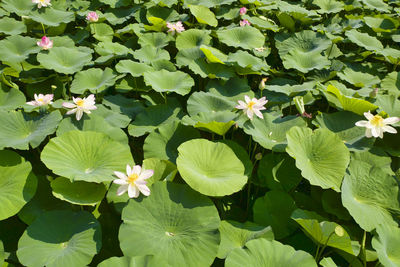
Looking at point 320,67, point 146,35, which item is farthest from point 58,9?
point 320,67

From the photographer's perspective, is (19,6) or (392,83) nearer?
(392,83)

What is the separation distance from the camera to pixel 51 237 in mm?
1413

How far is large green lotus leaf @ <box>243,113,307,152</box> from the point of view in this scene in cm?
189

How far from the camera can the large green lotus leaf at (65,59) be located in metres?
2.40

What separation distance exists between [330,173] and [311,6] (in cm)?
294

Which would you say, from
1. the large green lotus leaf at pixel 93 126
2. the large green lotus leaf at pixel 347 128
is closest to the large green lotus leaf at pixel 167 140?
the large green lotus leaf at pixel 93 126

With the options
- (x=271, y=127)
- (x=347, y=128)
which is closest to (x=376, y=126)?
(x=347, y=128)

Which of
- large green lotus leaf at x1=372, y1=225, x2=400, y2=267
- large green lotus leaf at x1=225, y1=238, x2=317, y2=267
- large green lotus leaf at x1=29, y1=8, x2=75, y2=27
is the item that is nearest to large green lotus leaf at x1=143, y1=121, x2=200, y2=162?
large green lotus leaf at x1=225, y1=238, x2=317, y2=267

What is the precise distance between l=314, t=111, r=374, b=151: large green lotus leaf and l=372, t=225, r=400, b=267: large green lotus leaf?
523mm

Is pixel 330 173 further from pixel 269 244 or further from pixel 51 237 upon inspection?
pixel 51 237

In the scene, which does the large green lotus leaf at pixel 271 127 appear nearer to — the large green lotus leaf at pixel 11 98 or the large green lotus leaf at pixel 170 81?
the large green lotus leaf at pixel 170 81

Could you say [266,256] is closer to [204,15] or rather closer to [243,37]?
[243,37]

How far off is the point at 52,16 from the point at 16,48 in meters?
0.65

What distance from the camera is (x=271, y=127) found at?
1986 millimetres
